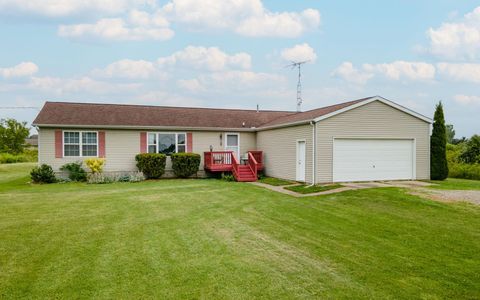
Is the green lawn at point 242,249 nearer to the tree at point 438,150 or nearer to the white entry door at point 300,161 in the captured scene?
the white entry door at point 300,161

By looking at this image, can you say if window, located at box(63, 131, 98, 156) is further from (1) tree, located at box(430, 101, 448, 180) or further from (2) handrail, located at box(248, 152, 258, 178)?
(1) tree, located at box(430, 101, 448, 180)

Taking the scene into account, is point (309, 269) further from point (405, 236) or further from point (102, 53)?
point (102, 53)

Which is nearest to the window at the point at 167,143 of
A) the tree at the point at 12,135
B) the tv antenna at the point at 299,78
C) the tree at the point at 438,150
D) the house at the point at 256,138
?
the house at the point at 256,138

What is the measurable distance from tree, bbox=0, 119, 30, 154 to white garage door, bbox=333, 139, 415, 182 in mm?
37994

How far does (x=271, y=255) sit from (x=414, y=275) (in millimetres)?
2130

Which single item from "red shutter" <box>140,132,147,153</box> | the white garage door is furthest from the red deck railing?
the white garage door

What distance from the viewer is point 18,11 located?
15523 millimetres

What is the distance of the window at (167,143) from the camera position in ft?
64.3

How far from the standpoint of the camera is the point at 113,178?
1816cm

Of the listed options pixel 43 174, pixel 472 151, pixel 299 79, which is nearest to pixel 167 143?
pixel 43 174

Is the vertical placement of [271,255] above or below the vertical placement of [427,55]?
below

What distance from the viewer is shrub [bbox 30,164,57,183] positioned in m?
17.2

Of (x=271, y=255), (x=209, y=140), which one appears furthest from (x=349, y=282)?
(x=209, y=140)

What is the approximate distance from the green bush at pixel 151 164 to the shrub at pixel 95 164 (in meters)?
1.82
